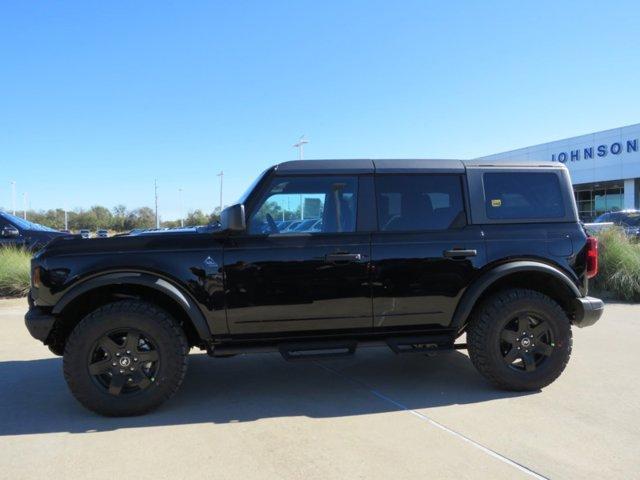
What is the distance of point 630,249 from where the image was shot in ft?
30.7

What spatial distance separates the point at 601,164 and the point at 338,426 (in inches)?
1491

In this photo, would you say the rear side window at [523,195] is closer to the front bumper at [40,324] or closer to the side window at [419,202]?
the side window at [419,202]

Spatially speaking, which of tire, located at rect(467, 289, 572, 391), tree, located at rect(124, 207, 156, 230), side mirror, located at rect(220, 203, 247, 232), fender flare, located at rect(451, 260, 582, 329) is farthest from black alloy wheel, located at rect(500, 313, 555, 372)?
tree, located at rect(124, 207, 156, 230)

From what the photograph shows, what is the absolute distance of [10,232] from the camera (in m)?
11.1

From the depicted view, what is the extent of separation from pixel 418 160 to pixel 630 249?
6812 millimetres

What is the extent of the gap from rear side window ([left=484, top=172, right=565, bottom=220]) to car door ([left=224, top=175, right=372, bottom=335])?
1.22 metres

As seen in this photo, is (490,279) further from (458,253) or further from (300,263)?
(300,263)

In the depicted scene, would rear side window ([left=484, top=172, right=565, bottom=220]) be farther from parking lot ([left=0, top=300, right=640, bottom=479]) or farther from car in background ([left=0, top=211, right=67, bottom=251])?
car in background ([left=0, top=211, right=67, bottom=251])

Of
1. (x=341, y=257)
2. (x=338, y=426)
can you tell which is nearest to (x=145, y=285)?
(x=341, y=257)

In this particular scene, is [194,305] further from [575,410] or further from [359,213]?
[575,410]

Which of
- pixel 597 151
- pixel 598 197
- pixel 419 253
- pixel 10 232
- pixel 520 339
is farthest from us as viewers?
pixel 598 197

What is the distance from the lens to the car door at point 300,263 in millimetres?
4090

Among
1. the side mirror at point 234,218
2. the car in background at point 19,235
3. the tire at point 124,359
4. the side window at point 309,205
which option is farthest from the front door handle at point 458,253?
the car in background at point 19,235

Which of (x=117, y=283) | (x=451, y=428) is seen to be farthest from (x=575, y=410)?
(x=117, y=283)
